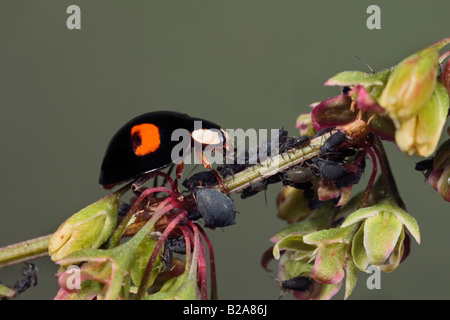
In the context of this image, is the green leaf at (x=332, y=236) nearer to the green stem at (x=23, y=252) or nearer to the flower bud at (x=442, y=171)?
the flower bud at (x=442, y=171)

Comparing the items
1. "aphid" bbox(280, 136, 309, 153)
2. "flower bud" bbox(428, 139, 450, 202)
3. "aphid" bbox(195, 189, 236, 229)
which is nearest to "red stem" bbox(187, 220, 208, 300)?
"aphid" bbox(195, 189, 236, 229)

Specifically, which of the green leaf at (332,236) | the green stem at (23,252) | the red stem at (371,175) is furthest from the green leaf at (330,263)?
the green stem at (23,252)

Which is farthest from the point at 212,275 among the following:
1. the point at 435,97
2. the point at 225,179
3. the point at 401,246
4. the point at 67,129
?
the point at 67,129

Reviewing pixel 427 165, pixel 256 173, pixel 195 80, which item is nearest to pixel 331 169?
pixel 256 173

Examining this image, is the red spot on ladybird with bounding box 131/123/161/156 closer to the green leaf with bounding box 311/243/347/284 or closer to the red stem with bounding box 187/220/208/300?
the red stem with bounding box 187/220/208/300

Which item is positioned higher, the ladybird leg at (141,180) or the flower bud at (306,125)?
the flower bud at (306,125)

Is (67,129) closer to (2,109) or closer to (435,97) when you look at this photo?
(2,109)

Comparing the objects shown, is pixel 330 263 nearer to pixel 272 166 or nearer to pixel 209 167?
pixel 272 166
